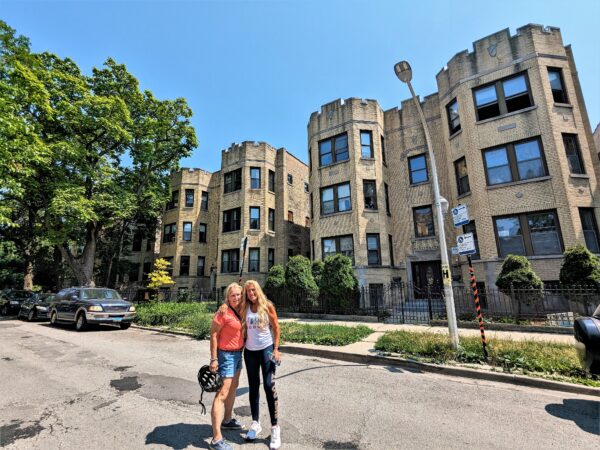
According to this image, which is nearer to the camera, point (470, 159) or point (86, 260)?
point (470, 159)

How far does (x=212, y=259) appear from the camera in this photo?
2845 centimetres

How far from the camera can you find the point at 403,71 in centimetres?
784

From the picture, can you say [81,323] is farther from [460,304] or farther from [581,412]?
[460,304]

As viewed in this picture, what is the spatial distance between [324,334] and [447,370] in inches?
157

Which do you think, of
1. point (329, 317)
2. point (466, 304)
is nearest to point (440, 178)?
point (466, 304)

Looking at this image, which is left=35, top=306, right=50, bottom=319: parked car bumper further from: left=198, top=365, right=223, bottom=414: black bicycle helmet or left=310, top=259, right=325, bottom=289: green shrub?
left=198, top=365, right=223, bottom=414: black bicycle helmet

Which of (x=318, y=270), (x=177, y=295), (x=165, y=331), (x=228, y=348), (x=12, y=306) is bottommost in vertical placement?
(x=165, y=331)

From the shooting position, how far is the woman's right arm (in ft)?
11.7

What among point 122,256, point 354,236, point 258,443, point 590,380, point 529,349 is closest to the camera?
point 258,443

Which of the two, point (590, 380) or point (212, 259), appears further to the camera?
point (212, 259)

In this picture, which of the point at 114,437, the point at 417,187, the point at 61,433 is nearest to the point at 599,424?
the point at 114,437

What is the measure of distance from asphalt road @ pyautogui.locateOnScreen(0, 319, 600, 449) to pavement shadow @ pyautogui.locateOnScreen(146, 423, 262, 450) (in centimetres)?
1

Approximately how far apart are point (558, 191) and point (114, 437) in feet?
57.2

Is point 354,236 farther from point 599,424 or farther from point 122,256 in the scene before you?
point 122,256
